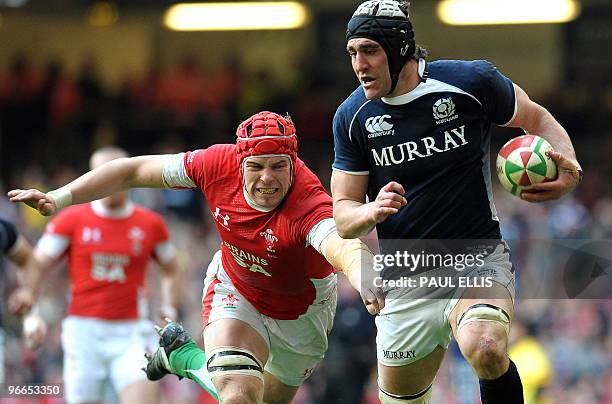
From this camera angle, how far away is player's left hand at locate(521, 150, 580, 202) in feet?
20.0

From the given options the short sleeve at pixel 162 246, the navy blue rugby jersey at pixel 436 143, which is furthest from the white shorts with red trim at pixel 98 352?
the navy blue rugby jersey at pixel 436 143

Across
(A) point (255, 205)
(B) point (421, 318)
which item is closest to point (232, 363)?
(A) point (255, 205)

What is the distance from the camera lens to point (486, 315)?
6047mm

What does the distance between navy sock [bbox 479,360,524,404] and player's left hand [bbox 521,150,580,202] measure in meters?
0.92

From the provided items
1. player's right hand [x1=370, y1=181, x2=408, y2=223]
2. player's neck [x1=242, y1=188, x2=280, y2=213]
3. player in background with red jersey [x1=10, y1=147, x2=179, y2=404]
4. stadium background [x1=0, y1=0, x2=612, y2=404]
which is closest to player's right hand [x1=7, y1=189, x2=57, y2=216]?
player's neck [x1=242, y1=188, x2=280, y2=213]

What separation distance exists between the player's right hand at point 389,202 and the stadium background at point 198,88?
7937mm

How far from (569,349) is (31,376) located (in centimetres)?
560

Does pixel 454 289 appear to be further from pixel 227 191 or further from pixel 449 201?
pixel 227 191

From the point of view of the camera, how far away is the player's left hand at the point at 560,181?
20.0 ft

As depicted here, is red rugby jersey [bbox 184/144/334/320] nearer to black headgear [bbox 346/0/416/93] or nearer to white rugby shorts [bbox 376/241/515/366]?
white rugby shorts [bbox 376/241/515/366]

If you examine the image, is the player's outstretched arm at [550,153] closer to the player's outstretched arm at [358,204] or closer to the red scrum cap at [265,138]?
the player's outstretched arm at [358,204]

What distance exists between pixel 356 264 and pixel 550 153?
1.15 meters

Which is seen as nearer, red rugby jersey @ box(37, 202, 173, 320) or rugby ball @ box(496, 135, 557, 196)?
rugby ball @ box(496, 135, 557, 196)

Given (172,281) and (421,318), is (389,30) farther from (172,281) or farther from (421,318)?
(172,281)
